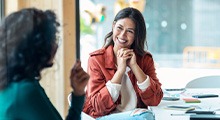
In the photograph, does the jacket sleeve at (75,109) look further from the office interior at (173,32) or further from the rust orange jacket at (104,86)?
the office interior at (173,32)

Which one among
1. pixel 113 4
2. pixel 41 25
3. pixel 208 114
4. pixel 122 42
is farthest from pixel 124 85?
pixel 113 4

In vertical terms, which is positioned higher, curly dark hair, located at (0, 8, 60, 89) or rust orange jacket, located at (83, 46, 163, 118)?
curly dark hair, located at (0, 8, 60, 89)

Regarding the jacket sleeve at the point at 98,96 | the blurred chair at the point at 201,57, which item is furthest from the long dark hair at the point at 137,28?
the blurred chair at the point at 201,57

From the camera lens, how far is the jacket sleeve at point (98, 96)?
63.6 inches

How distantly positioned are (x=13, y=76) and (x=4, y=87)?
37 mm

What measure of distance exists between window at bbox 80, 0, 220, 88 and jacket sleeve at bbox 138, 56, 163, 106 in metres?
1.56

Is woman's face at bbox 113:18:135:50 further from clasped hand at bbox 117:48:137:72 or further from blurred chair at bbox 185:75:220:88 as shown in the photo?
blurred chair at bbox 185:75:220:88

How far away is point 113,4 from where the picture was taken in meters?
3.38

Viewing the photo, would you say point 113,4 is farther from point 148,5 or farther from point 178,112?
point 178,112

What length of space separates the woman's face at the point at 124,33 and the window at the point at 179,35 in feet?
5.08

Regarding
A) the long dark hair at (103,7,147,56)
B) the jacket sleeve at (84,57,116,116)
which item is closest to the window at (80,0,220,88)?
the long dark hair at (103,7,147,56)

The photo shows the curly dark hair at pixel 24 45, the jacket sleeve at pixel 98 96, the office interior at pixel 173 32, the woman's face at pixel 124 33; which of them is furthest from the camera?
the office interior at pixel 173 32

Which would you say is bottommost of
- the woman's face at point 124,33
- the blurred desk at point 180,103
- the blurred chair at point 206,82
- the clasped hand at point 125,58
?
the blurred chair at point 206,82

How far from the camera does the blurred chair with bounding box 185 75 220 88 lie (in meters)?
2.50
